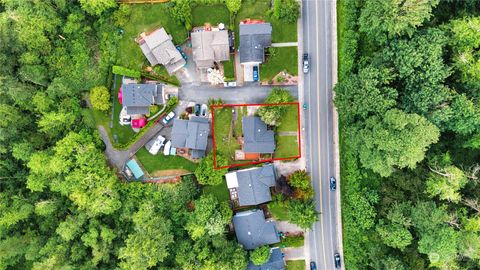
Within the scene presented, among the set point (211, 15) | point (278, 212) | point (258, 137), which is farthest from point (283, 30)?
point (278, 212)

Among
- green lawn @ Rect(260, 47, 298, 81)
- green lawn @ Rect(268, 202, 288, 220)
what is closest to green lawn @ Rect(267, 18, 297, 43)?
green lawn @ Rect(260, 47, 298, 81)

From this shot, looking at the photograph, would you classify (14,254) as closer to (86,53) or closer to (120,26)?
(86,53)

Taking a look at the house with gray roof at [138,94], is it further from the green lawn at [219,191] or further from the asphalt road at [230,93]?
the green lawn at [219,191]

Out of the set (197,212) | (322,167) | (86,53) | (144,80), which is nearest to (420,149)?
(322,167)

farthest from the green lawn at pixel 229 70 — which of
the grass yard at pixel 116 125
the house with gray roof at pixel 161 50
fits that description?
the grass yard at pixel 116 125

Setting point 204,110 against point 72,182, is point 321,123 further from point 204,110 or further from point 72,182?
point 72,182

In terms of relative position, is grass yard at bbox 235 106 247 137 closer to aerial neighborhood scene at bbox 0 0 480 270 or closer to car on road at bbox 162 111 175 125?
aerial neighborhood scene at bbox 0 0 480 270
